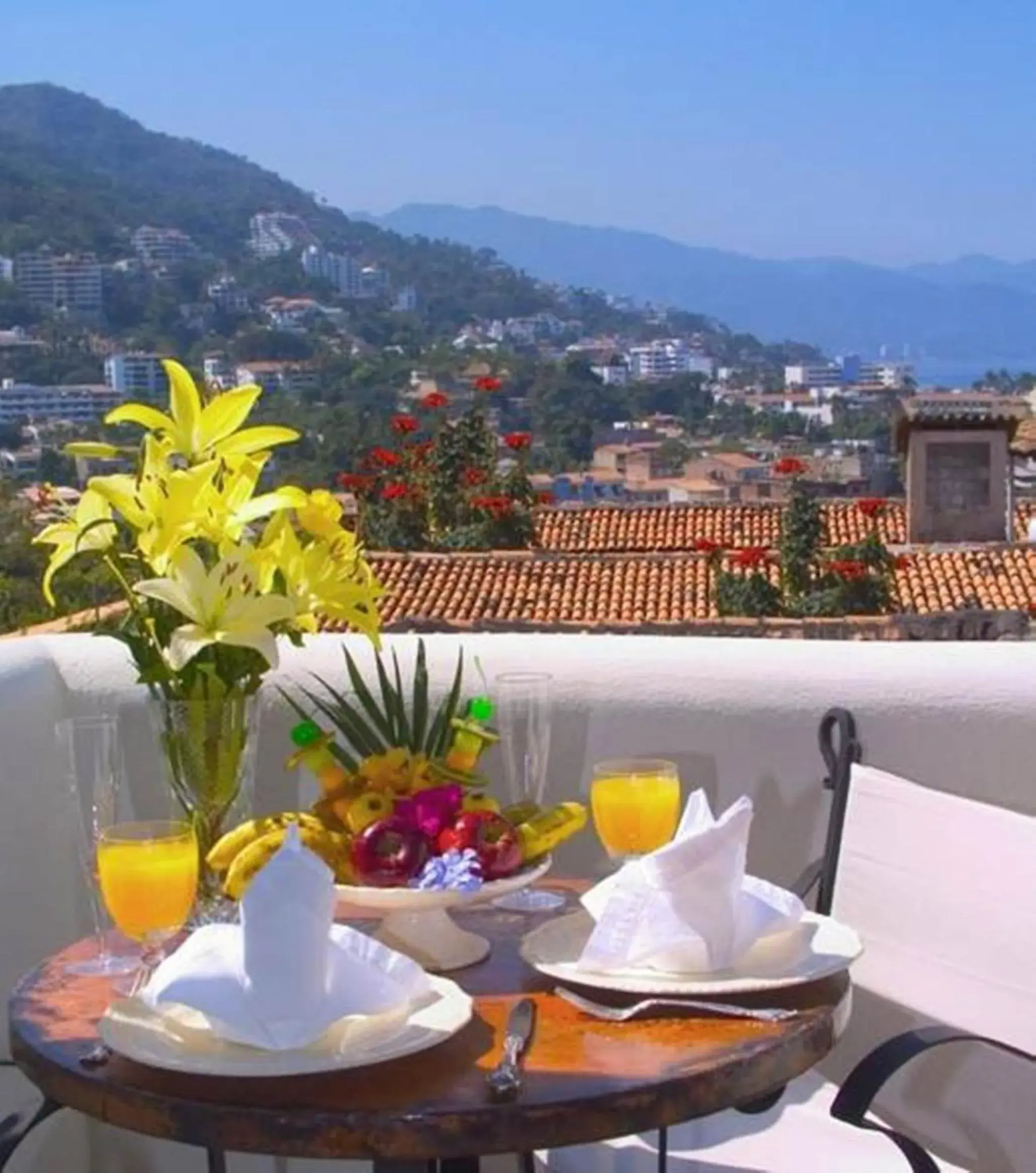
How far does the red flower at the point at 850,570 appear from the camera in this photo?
12.7 m

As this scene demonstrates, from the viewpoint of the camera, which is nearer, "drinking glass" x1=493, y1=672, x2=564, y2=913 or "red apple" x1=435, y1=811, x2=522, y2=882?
"red apple" x1=435, y1=811, x2=522, y2=882

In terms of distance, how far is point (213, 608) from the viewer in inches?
73.9

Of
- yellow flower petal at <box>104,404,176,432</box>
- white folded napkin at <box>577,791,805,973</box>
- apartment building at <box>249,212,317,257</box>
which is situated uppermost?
apartment building at <box>249,212,317,257</box>

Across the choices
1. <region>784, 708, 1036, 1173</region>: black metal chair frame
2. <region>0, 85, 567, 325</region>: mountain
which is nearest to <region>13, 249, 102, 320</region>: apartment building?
<region>0, 85, 567, 325</region>: mountain

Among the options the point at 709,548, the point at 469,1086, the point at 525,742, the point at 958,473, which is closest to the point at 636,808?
the point at 525,742

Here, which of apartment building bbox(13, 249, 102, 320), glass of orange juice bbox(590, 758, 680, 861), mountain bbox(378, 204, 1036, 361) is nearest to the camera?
glass of orange juice bbox(590, 758, 680, 861)

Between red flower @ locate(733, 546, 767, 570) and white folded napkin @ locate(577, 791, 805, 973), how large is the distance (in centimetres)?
1071

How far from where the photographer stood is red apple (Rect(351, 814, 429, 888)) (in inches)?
72.1

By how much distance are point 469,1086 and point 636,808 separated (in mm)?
603

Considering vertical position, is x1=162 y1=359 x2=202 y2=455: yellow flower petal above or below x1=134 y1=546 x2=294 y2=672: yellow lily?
above

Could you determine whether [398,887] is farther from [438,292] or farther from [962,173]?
[962,173]

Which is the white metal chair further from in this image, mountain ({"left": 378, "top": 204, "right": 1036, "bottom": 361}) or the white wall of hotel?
mountain ({"left": 378, "top": 204, "right": 1036, "bottom": 361})

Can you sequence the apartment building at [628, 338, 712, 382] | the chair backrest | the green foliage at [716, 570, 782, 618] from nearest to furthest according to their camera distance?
1. the chair backrest
2. the green foliage at [716, 570, 782, 618]
3. the apartment building at [628, 338, 712, 382]

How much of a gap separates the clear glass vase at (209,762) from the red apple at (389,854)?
0.64ft
